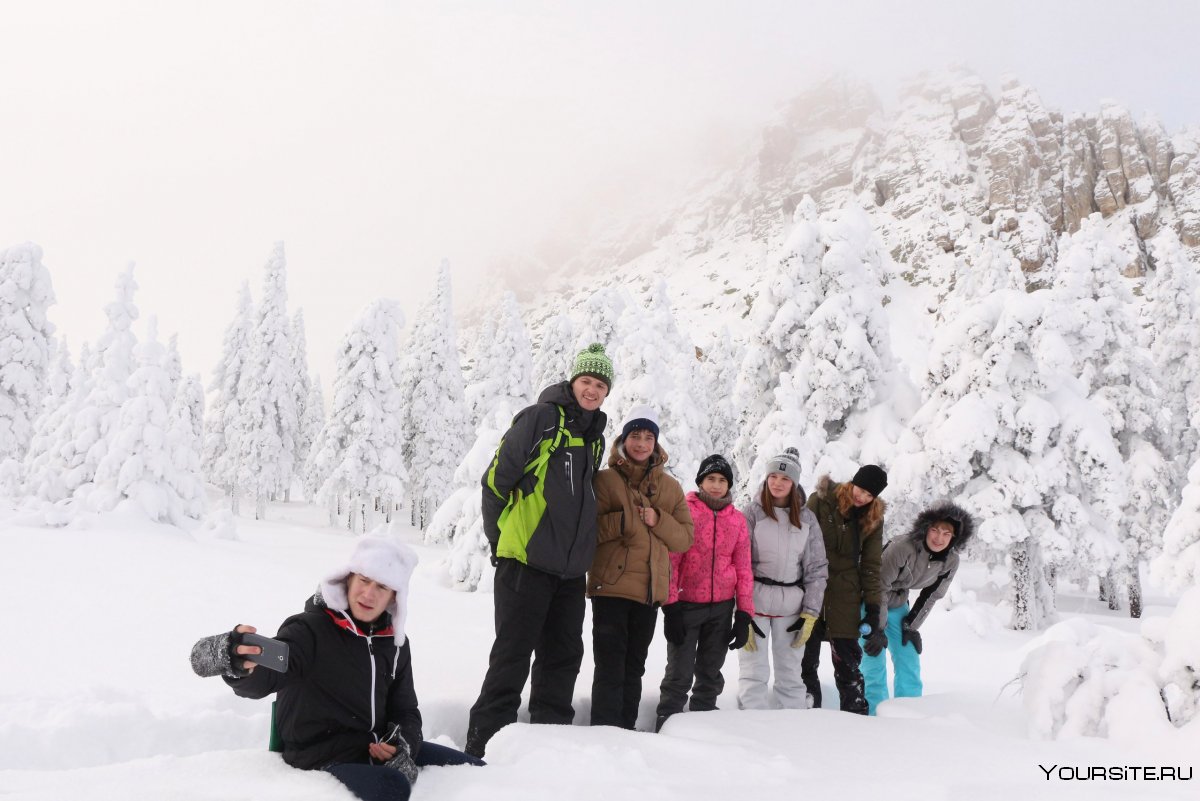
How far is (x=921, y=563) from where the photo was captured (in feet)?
21.1

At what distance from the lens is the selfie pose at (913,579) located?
628 cm

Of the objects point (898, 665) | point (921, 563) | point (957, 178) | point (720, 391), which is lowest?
point (898, 665)

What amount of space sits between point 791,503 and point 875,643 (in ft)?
4.87

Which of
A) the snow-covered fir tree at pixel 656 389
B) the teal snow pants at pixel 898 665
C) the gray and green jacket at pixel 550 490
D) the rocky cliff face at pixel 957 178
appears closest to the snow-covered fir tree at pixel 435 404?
the snow-covered fir tree at pixel 656 389

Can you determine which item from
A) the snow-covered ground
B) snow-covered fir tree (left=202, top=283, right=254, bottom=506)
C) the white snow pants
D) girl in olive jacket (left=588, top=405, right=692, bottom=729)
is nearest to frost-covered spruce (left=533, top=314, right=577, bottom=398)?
snow-covered fir tree (left=202, top=283, right=254, bottom=506)

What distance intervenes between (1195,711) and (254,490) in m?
40.2

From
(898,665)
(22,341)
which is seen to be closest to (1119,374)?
(898,665)

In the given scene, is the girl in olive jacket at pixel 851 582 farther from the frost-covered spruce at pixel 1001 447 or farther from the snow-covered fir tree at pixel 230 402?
the snow-covered fir tree at pixel 230 402

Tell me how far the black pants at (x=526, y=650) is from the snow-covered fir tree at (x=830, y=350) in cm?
1296

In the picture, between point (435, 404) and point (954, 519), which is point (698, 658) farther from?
point (435, 404)

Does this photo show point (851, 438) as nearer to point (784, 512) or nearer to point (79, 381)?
point (784, 512)

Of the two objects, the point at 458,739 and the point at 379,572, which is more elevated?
the point at 379,572

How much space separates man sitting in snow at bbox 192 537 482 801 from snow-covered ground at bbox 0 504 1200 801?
155 millimetres

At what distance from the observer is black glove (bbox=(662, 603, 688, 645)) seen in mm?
5383
